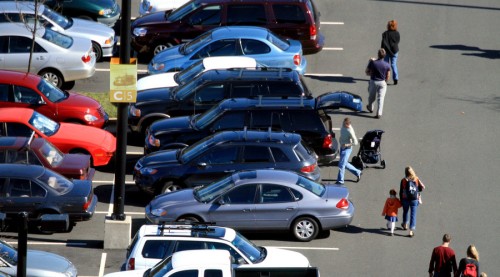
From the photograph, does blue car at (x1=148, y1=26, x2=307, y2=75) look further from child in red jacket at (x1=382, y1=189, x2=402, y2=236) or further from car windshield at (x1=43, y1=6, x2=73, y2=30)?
child in red jacket at (x1=382, y1=189, x2=402, y2=236)

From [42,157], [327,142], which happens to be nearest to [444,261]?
[327,142]

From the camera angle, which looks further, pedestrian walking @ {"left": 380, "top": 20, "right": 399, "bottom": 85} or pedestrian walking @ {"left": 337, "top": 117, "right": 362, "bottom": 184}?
pedestrian walking @ {"left": 380, "top": 20, "right": 399, "bottom": 85}

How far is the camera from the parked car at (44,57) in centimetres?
2897

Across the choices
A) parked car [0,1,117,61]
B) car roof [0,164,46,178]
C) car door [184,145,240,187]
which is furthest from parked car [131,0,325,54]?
car roof [0,164,46,178]

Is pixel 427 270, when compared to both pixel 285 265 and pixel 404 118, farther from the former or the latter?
pixel 404 118

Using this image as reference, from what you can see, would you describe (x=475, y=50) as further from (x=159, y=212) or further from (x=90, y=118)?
(x=159, y=212)

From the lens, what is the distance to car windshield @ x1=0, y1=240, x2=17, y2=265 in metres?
18.8

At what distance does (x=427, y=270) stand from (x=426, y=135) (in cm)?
648

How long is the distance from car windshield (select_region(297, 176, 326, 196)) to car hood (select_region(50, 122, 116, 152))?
4951 millimetres

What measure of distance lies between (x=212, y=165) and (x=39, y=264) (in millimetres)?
5234

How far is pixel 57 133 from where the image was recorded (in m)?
25.2

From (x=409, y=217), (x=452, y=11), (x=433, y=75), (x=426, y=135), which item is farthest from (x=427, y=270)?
(x=452, y=11)

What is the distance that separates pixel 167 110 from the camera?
1037 inches

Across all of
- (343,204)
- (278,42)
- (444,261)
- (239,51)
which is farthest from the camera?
(278,42)
